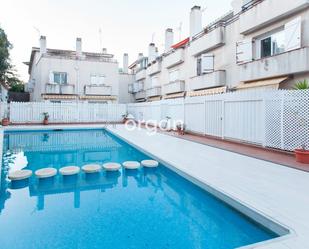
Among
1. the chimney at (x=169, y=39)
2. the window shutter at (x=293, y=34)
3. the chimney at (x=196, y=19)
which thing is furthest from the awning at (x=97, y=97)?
the window shutter at (x=293, y=34)

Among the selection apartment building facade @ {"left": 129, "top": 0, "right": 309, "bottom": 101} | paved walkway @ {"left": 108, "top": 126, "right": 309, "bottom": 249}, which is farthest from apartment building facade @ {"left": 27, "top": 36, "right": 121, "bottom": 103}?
paved walkway @ {"left": 108, "top": 126, "right": 309, "bottom": 249}

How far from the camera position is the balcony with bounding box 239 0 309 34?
41.6 feet

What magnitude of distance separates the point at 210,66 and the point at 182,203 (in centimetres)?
1601

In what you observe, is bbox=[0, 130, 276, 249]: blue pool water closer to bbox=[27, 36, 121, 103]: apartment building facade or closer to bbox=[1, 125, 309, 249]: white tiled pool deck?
bbox=[1, 125, 309, 249]: white tiled pool deck

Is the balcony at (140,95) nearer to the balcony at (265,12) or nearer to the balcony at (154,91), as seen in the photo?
the balcony at (154,91)

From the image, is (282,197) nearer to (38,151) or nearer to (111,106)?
(38,151)

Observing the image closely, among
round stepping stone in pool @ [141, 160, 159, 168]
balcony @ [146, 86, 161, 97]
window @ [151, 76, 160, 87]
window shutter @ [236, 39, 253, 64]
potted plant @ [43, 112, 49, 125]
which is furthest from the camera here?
window @ [151, 76, 160, 87]

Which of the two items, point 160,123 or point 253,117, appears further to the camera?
point 160,123

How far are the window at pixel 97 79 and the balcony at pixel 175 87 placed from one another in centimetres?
870

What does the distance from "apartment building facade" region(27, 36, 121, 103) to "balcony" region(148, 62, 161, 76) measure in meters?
4.49

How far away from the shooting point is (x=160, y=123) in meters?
21.8

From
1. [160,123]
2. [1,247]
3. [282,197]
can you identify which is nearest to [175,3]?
[160,123]

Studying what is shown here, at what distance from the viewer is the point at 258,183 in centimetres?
634

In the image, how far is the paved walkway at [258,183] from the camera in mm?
4180
